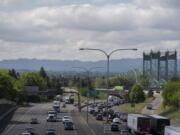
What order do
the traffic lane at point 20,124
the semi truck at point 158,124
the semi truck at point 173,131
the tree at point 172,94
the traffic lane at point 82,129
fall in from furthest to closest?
the tree at point 172,94 < the traffic lane at point 20,124 < the traffic lane at point 82,129 < the semi truck at point 158,124 < the semi truck at point 173,131

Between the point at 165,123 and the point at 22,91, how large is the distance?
101432 millimetres

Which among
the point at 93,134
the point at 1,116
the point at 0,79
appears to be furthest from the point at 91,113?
the point at 93,134

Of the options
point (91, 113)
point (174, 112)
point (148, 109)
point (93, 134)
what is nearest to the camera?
point (93, 134)

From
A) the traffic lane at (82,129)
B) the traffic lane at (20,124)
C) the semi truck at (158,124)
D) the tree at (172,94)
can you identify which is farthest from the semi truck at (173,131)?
the tree at (172,94)

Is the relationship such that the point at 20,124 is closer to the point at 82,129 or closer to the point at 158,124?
the point at 82,129

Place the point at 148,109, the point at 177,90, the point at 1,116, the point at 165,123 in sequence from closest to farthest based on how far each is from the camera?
the point at 165,123, the point at 1,116, the point at 177,90, the point at 148,109

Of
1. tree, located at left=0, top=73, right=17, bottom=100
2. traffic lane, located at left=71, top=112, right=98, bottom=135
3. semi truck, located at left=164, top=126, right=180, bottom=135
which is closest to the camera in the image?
semi truck, located at left=164, top=126, right=180, bottom=135

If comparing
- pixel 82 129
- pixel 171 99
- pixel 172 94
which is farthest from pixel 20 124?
pixel 172 94

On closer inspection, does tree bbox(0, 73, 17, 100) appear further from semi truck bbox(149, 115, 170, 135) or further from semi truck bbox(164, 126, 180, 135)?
semi truck bbox(164, 126, 180, 135)

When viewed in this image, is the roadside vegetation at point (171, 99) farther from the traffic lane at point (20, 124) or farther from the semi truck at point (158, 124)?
the semi truck at point (158, 124)

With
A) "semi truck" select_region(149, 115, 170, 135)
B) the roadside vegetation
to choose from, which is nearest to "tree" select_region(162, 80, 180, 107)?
the roadside vegetation

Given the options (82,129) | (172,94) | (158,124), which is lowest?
(82,129)

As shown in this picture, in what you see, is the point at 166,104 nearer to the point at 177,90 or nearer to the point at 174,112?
the point at 177,90

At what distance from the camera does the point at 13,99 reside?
182 metres
